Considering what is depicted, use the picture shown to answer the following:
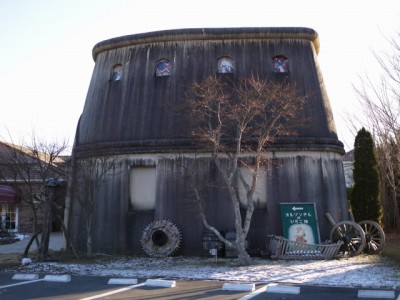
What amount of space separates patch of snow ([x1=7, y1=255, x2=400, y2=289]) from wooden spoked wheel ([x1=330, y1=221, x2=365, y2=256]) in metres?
0.36

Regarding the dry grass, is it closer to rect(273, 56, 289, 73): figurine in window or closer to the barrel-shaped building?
the barrel-shaped building

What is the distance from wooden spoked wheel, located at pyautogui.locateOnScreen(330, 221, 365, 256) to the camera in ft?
47.0

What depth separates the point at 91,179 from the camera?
15.6m

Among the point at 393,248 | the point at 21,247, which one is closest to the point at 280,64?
the point at 393,248

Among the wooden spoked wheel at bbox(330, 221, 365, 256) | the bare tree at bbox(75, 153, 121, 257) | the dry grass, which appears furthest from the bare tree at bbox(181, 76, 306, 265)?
the dry grass

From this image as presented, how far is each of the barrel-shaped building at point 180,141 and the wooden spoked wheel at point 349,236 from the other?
62cm

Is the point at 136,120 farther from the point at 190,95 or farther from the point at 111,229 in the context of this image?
the point at 111,229

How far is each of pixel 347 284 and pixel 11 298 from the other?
6.38m

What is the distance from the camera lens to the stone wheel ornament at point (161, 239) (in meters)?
14.5

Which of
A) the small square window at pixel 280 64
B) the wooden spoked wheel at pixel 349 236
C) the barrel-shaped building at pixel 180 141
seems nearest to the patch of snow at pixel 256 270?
the wooden spoked wheel at pixel 349 236

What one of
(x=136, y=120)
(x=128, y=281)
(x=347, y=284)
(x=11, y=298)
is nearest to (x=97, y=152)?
(x=136, y=120)

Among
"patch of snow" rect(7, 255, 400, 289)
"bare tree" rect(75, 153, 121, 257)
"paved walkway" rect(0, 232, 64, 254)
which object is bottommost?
"patch of snow" rect(7, 255, 400, 289)

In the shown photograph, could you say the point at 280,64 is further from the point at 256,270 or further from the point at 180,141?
the point at 256,270

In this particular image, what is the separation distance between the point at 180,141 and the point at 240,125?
305cm
